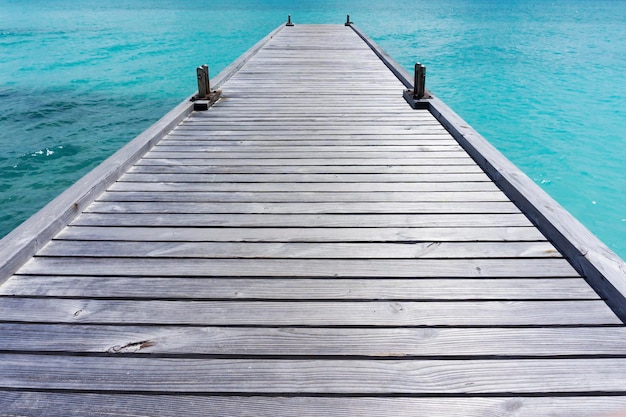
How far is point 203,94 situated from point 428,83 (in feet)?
35.3

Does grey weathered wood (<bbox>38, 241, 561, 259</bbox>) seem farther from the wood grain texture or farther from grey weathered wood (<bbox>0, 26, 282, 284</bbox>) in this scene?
the wood grain texture

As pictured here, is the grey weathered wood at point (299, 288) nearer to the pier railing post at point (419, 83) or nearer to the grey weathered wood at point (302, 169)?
the grey weathered wood at point (302, 169)

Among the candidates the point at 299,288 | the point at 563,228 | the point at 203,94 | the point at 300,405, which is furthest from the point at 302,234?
the point at 203,94

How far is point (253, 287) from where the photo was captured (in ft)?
6.30

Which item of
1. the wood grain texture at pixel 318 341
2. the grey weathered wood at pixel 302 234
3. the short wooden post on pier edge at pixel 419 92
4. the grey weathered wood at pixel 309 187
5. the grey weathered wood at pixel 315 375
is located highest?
the short wooden post on pier edge at pixel 419 92

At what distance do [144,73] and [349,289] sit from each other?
49.7 ft

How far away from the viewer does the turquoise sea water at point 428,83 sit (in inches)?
294

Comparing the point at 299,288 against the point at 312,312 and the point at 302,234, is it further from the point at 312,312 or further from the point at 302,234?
the point at 302,234

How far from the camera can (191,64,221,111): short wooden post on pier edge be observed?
4637 millimetres

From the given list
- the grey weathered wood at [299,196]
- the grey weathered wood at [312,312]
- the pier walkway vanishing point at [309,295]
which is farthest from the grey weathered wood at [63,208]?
the grey weathered wood at [312,312]

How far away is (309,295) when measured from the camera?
1.87m

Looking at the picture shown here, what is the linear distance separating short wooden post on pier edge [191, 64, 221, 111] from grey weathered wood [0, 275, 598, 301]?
3.01 meters

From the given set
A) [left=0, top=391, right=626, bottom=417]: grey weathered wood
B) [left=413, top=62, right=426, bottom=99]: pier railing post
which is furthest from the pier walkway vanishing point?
[left=413, top=62, right=426, bottom=99]: pier railing post

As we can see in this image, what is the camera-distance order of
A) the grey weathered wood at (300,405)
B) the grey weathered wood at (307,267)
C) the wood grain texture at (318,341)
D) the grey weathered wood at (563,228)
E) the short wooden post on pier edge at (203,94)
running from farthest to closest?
1. the short wooden post on pier edge at (203,94)
2. the grey weathered wood at (307,267)
3. the grey weathered wood at (563,228)
4. the wood grain texture at (318,341)
5. the grey weathered wood at (300,405)
